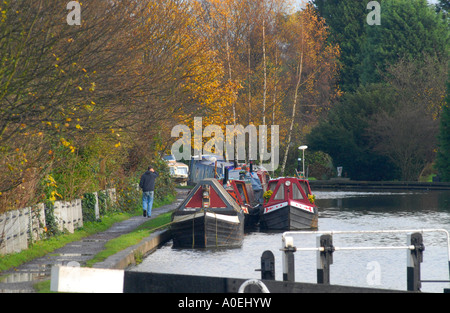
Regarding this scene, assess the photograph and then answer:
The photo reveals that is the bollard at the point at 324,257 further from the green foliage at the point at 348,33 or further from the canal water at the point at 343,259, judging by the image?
the green foliage at the point at 348,33

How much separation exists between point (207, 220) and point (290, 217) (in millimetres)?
6860

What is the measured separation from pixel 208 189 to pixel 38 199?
5010mm

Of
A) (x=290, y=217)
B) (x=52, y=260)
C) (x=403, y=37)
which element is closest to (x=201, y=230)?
(x=52, y=260)

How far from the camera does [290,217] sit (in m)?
27.9

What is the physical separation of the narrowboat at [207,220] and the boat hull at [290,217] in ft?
16.1

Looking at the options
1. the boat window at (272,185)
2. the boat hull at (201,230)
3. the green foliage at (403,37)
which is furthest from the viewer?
the green foliage at (403,37)

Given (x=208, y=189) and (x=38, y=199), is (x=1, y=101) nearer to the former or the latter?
(x=38, y=199)

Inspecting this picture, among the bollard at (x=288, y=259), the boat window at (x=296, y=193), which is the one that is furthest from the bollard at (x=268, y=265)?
the boat window at (x=296, y=193)

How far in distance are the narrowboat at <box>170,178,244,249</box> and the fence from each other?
2.96 meters

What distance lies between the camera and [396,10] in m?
82.6

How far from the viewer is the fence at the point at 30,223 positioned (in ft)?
54.1

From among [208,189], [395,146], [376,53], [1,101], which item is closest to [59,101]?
[1,101]

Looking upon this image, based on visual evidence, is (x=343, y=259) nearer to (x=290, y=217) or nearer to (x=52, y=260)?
(x=52, y=260)

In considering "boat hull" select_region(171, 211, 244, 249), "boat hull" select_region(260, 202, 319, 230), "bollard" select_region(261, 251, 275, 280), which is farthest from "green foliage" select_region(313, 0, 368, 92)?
"bollard" select_region(261, 251, 275, 280)
